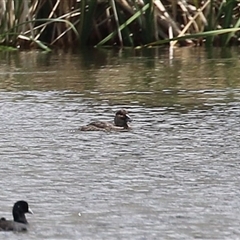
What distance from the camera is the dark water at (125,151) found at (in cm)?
810

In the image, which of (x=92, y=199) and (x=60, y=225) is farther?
(x=92, y=199)

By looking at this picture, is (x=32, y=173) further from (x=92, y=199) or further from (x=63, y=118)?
(x=63, y=118)

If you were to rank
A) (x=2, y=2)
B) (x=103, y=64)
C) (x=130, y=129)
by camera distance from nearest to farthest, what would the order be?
(x=130, y=129)
(x=103, y=64)
(x=2, y=2)

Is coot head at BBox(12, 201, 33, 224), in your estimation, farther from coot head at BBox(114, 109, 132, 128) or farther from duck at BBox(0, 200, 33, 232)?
coot head at BBox(114, 109, 132, 128)

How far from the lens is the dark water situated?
810 centimetres

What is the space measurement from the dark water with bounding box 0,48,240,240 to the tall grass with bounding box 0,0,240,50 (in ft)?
7.46

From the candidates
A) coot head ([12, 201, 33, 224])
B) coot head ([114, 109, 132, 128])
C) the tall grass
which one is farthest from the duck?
the tall grass

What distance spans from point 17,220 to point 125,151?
3.24m

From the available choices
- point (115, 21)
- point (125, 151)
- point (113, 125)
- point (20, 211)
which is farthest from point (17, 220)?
point (115, 21)

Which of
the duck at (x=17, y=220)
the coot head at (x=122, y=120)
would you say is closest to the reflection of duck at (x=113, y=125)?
the coot head at (x=122, y=120)

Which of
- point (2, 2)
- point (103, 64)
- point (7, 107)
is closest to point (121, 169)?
point (7, 107)

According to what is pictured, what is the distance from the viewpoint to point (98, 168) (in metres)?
10.0

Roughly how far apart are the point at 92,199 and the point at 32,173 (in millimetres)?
1172

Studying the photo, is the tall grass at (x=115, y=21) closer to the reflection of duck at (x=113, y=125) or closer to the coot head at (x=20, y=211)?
the reflection of duck at (x=113, y=125)
